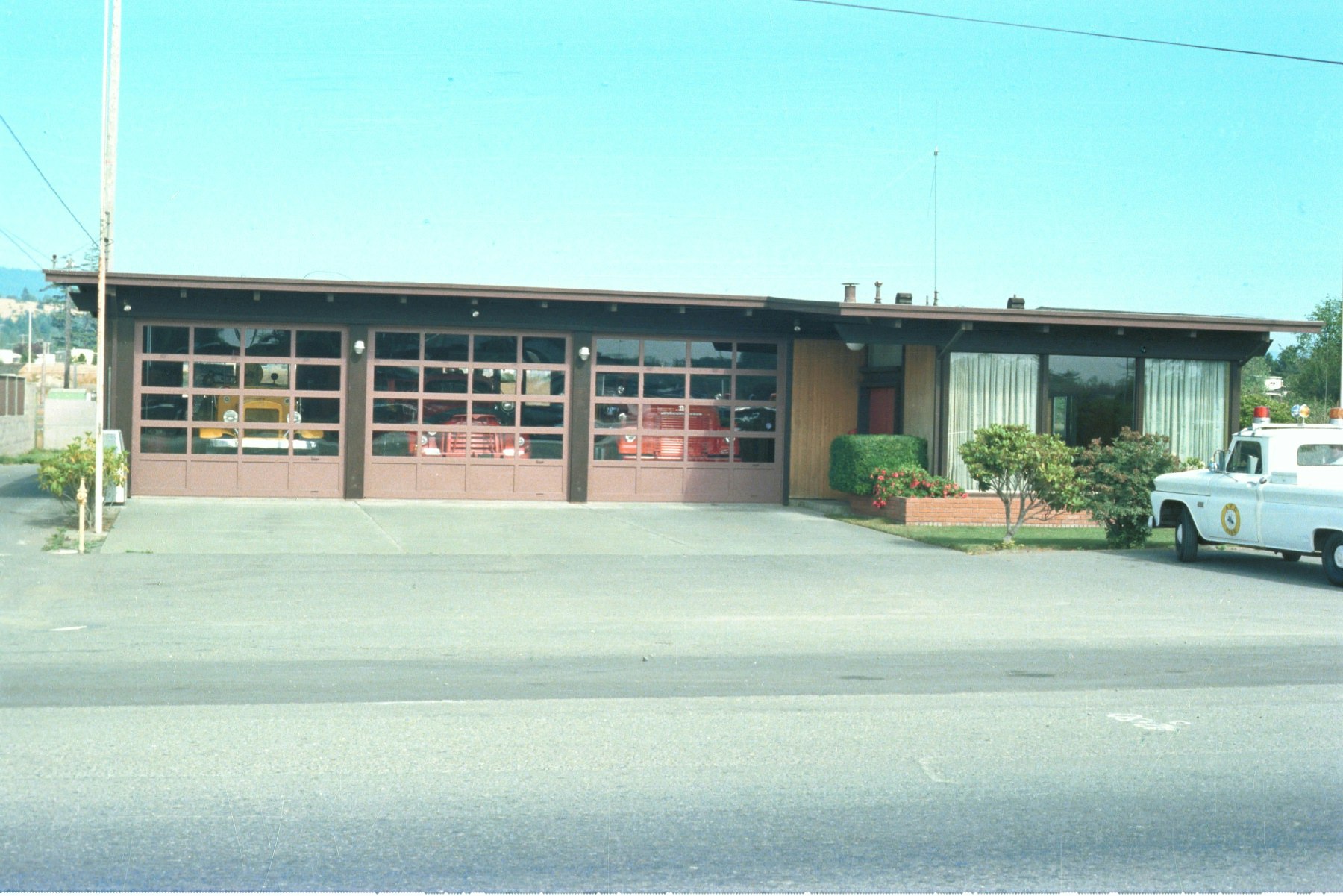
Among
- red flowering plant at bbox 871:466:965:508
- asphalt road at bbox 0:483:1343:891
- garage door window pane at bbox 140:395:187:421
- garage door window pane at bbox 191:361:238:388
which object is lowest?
asphalt road at bbox 0:483:1343:891

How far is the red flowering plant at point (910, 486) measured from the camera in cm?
2152

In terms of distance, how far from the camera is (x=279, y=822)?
5492 millimetres

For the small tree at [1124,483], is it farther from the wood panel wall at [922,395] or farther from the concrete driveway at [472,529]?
the wood panel wall at [922,395]

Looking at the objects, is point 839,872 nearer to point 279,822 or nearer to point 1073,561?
point 279,822

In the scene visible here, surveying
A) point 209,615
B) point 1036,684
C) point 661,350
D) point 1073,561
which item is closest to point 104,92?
point 661,350

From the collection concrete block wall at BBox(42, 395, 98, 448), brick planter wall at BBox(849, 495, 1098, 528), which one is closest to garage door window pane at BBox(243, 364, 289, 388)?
brick planter wall at BBox(849, 495, 1098, 528)

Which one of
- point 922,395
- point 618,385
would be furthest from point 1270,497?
point 618,385

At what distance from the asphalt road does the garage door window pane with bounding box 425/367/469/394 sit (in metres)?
10.1

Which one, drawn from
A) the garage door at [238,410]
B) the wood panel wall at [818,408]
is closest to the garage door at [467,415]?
the garage door at [238,410]

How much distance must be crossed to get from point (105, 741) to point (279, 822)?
1813mm

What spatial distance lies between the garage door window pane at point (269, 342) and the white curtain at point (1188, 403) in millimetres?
14999

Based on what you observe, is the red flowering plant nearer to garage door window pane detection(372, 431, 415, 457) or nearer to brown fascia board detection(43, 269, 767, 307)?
brown fascia board detection(43, 269, 767, 307)

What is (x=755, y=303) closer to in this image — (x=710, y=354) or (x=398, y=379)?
(x=710, y=354)

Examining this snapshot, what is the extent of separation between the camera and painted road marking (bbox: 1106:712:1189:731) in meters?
7.52
